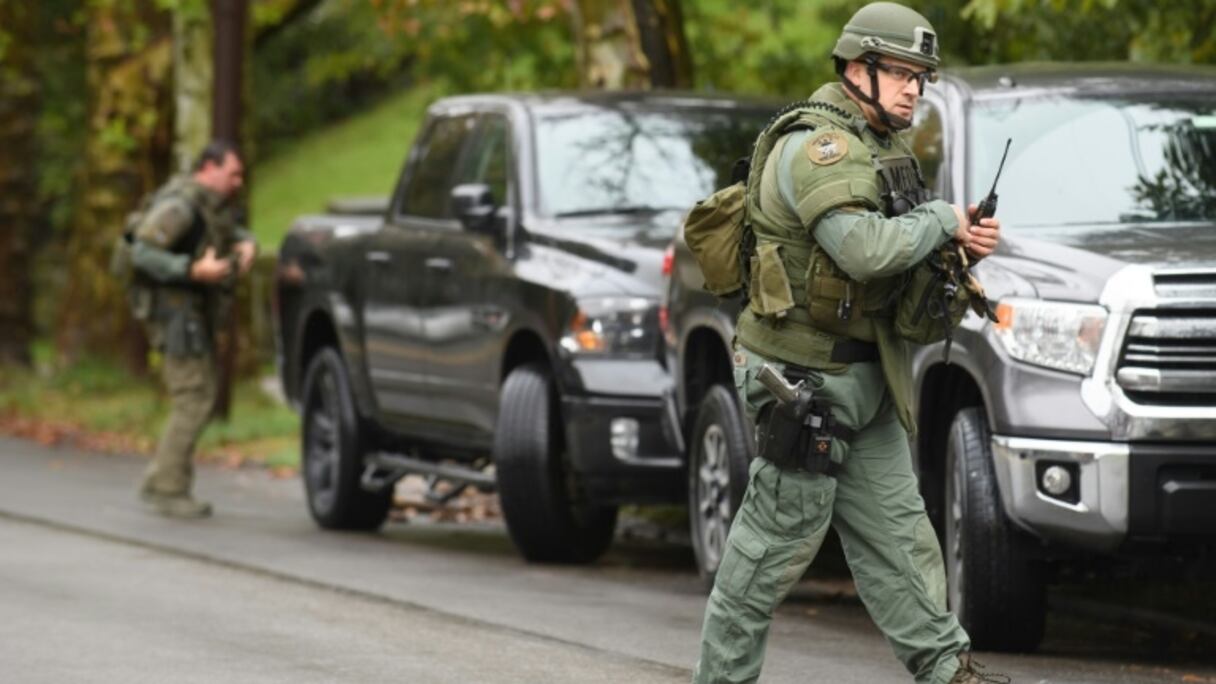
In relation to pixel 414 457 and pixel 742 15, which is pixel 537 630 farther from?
pixel 742 15

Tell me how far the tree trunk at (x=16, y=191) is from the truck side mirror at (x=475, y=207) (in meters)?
15.5

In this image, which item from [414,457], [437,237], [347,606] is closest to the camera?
[347,606]

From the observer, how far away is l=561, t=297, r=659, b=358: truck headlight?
11.2m

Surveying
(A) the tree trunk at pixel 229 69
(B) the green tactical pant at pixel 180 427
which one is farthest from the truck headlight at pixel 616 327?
(A) the tree trunk at pixel 229 69

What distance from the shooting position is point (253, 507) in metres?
14.9

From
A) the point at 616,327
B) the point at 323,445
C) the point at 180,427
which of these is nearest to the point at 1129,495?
the point at 616,327

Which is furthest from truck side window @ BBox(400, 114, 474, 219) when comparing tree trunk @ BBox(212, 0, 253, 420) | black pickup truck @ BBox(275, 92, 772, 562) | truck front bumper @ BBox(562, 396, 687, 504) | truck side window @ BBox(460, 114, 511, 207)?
tree trunk @ BBox(212, 0, 253, 420)

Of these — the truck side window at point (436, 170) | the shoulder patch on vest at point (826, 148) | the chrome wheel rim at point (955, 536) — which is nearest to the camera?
the shoulder patch on vest at point (826, 148)

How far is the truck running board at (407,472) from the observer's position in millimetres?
12352

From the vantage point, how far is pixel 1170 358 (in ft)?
26.6

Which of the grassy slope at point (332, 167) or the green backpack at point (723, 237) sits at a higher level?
the green backpack at point (723, 237)

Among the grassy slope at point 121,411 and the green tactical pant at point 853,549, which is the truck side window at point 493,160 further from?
the green tactical pant at point 853,549

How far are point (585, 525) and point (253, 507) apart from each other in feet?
11.9

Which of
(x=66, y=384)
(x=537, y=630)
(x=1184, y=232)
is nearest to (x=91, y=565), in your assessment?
(x=537, y=630)
